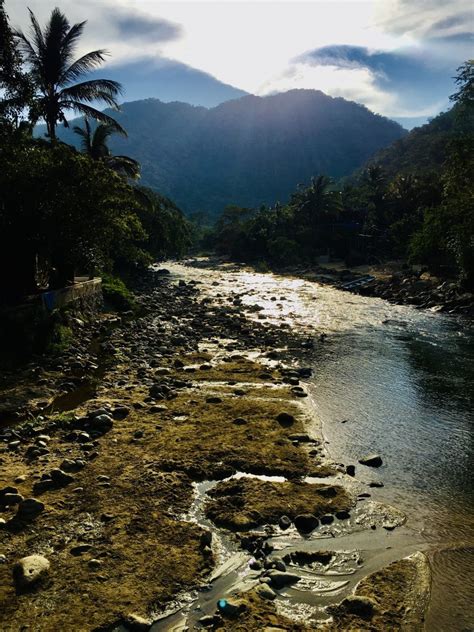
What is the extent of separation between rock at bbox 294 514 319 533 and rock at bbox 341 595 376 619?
1.32 meters

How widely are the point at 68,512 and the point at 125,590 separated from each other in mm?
1702

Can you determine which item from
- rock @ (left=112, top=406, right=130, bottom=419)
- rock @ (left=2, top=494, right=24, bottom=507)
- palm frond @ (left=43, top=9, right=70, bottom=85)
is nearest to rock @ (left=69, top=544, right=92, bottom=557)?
rock @ (left=2, top=494, right=24, bottom=507)

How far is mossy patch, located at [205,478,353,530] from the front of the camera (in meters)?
6.45

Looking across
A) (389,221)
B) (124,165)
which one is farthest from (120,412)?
(389,221)

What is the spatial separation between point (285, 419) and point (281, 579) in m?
4.90

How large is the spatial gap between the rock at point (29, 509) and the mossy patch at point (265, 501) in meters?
2.31

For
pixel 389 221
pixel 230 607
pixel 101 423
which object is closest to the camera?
pixel 230 607

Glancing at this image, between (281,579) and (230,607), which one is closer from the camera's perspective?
(230,607)

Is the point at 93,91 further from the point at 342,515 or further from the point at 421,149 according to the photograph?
the point at 421,149

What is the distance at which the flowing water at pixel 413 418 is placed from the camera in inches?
235

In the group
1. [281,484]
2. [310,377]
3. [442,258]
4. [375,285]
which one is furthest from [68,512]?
[442,258]

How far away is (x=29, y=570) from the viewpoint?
197 inches

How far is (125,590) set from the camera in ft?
16.2

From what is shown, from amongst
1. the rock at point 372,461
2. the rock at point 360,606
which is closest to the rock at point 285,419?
the rock at point 372,461
